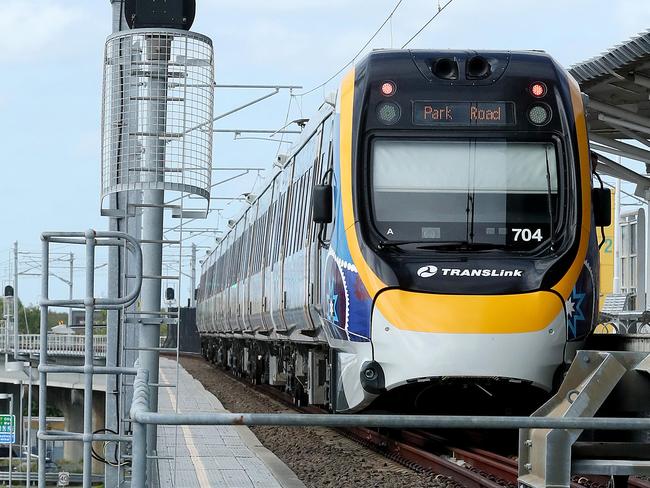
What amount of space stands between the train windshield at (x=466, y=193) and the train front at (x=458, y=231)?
11 mm

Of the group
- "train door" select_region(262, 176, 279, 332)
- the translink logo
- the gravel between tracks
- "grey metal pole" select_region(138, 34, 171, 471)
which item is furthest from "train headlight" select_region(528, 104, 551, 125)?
"train door" select_region(262, 176, 279, 332)

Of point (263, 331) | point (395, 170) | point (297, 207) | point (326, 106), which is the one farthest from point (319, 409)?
point (395, 170)

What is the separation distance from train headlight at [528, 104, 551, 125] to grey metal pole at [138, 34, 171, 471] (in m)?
3.54

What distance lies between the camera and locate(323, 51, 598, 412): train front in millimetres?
11195

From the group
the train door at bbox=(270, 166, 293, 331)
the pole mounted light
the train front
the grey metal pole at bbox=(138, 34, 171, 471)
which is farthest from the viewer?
the train door at bbox=(270, 166, 293, 331)

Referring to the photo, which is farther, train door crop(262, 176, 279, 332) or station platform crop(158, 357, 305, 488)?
train door crop(262, 176, 279, 332)

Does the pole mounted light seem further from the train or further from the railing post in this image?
the train

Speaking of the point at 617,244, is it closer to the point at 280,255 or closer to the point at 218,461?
the point at 280,255

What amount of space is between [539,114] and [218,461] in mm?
4549

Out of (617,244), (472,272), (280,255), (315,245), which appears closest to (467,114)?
(472,272)

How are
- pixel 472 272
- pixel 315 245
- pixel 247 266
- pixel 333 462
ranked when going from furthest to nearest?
pixel 247 266 < pixel 315 245 < pixel 333 462 < pixel 472 272

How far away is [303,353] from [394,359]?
6703 mm

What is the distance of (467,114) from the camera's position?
39.6ft

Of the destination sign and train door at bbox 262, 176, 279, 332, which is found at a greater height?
the destination sign
